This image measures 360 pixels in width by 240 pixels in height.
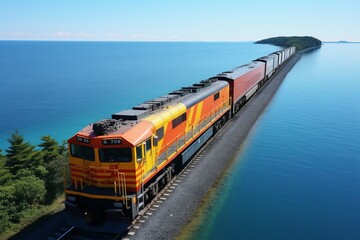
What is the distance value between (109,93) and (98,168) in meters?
63.2

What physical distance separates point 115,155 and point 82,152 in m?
1.71

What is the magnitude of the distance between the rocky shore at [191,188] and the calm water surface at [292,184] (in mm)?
778

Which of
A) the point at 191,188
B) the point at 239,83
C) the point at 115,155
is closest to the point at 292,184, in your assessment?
the point at 191,188

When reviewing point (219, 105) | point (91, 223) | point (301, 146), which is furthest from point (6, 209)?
point (301, 146)

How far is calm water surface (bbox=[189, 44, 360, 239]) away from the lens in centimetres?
1664

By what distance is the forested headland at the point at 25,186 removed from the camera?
53.9 feet

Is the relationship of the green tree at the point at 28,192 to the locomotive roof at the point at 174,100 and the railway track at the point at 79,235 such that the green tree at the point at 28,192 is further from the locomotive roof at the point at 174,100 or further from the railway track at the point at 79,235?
the locomotive roof at the point at 174,100

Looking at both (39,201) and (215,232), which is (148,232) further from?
(39,201)

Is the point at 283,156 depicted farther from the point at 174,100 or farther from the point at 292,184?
the point at 174,100

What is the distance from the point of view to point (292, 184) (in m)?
22.1

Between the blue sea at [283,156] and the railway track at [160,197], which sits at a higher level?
the railway track at [160,197]

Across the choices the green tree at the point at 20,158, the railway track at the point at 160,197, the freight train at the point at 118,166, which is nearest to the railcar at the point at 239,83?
the railway track at the point at 160,197

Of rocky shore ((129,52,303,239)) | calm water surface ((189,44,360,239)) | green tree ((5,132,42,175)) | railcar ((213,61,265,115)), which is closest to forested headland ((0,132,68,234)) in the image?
green tree ((5,132,42,175))

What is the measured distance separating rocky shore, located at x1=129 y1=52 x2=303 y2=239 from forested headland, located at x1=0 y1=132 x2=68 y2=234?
6667 millimetres
